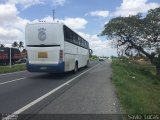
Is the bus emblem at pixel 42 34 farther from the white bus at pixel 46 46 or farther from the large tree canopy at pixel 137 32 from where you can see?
the large tree canopy at pixel 137 32

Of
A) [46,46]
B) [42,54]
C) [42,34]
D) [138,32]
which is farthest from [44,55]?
[138,32]

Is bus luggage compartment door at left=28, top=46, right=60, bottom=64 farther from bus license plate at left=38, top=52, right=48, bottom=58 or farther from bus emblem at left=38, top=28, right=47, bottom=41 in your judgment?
bus emblem at left=38, top=28, right=47, bottom=41

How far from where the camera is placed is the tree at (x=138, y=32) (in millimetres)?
48000

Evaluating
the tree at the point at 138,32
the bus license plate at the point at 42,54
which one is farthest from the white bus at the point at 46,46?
the tree at the point at 138,32

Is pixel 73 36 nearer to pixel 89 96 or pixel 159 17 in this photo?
pixel 89 96

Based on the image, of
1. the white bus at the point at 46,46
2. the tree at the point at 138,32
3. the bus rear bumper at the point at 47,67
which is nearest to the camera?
the white bus at the point at 46,46

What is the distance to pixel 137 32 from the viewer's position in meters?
49.3

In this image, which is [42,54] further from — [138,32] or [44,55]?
[138,32]

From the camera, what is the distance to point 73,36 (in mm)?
24953

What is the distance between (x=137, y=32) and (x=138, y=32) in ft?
0.51

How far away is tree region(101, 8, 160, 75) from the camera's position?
157 ft

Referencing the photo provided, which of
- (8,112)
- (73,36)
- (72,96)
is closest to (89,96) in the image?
A: (72,96)

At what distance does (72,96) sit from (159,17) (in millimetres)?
37224

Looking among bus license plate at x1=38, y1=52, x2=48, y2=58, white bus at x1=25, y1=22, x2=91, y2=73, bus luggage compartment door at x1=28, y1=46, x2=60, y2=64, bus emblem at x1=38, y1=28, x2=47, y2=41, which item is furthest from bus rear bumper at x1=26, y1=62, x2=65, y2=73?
bus emblem at x1=38, y1=28, x2=47, y2=41
